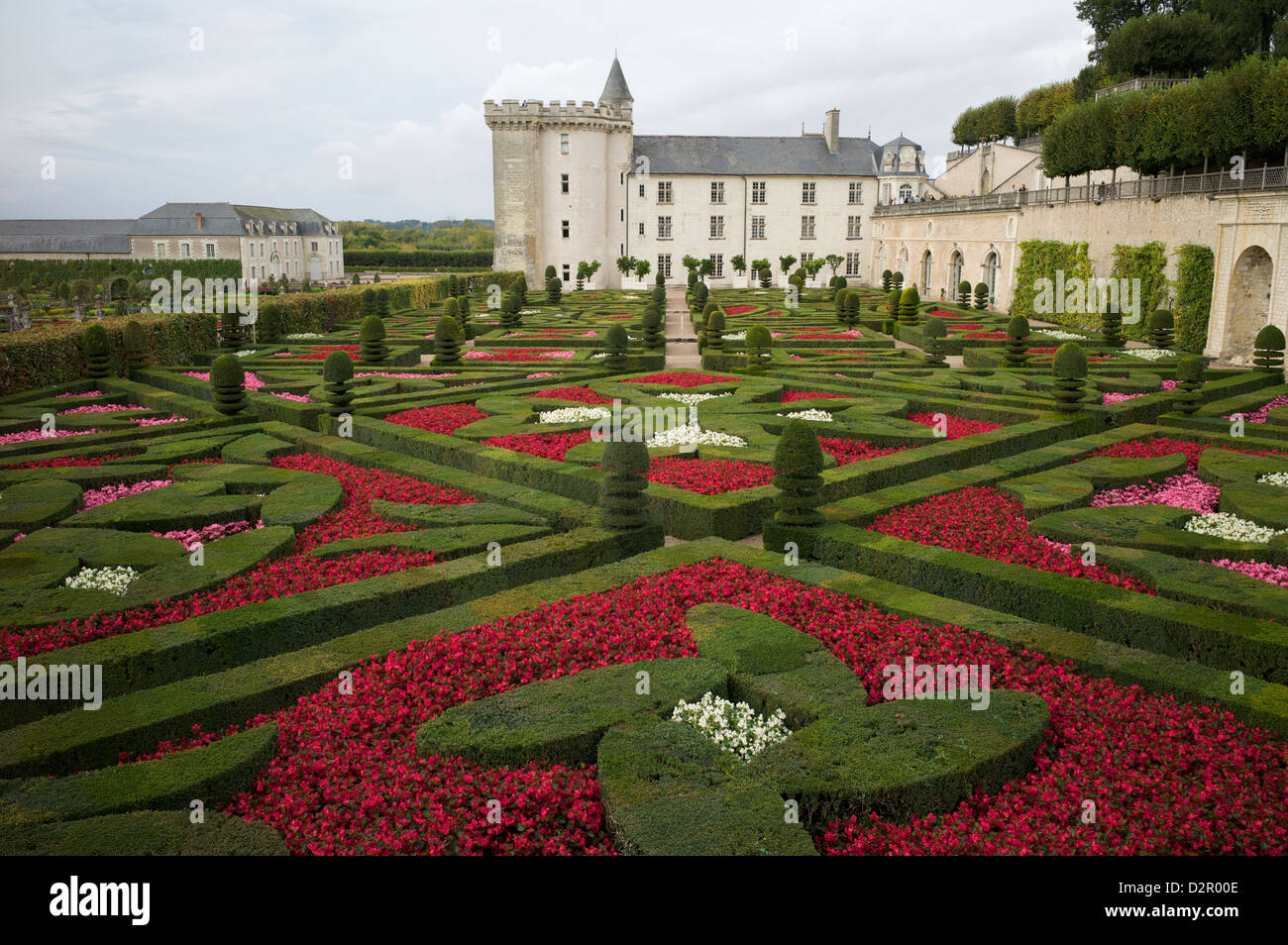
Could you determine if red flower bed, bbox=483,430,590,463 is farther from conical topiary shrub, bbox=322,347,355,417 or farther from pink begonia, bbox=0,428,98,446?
pink begonia, bbox=0,428,98,446

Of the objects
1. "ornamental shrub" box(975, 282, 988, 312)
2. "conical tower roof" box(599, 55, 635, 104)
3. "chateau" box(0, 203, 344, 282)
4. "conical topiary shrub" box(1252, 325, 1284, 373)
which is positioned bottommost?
"conical topiary shrub" box(1252, 325, 1284, 373)

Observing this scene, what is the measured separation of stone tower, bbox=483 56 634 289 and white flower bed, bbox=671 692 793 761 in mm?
50937

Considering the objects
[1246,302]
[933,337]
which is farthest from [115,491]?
[1246,302]

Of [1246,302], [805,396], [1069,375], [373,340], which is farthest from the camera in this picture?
[1246,302]

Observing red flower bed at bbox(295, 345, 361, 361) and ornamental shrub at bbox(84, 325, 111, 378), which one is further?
red flower bed at bbox(295, 345, 361, 361)

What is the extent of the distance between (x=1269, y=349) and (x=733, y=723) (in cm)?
1784

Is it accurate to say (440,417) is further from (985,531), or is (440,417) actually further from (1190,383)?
(1190,383)

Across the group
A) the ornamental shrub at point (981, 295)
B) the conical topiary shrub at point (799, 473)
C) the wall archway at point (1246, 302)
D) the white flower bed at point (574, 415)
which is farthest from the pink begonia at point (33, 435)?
the ornamental shrub at point (981, 295)

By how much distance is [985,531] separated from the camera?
9523 millimetres

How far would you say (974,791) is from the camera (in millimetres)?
5230

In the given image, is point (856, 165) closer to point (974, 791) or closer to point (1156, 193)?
point (1156, 193)

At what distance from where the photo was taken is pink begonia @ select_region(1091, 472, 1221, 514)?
420 inches

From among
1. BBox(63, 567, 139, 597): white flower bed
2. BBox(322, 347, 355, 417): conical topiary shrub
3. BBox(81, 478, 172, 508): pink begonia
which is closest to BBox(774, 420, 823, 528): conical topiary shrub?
BBox(63, 567, 139, 597): white flower bed

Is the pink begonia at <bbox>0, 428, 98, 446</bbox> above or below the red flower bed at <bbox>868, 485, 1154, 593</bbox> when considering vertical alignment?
above
